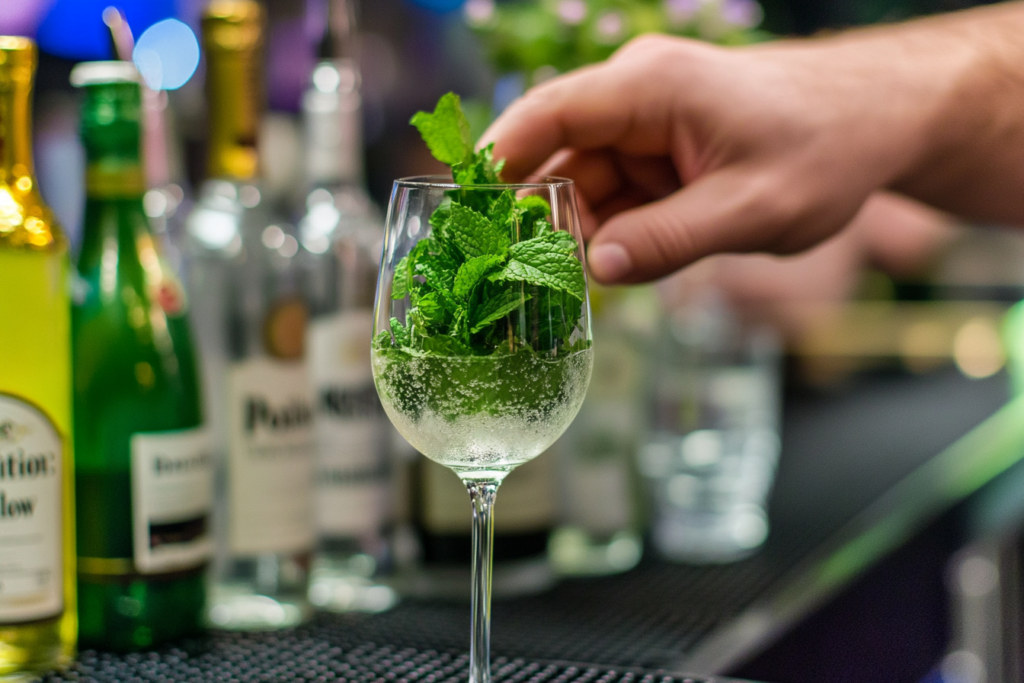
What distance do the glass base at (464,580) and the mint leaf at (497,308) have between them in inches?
20.7

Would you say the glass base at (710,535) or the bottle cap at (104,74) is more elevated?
the bottle cap at (104,74)

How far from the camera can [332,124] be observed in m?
1.10

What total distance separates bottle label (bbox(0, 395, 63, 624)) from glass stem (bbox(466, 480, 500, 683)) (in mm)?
367

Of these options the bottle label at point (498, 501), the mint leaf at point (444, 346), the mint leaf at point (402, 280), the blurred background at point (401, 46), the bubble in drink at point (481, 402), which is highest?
the blurred background at point (401, 46)

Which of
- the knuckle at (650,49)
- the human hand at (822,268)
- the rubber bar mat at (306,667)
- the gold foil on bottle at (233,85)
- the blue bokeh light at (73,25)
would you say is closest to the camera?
the rubber bar mat at (306,667)

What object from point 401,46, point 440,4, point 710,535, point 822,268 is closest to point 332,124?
point 710,535

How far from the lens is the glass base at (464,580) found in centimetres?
113

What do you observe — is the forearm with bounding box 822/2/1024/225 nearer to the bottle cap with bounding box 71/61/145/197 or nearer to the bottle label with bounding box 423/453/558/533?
the bottle label with bounding box 423/453/558/533

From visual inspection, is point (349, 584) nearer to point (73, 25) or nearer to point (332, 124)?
point (332, 124)

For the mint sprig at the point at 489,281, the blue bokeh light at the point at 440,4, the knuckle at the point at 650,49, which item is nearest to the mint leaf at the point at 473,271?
the mint sprig at the point at 489,281

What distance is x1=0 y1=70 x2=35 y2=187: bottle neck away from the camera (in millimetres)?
874

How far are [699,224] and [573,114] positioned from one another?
0.48ft

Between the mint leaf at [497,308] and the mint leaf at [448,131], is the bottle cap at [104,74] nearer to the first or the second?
the mint leaf at [448,131]

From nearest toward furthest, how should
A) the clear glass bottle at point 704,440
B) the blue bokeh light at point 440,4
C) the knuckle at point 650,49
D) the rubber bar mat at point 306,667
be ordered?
the rubber bar mat at point 306,667, the knuckle at point 650,49, the clear glass bottle at point 704,440, the blue bokeh light at point 440,4
